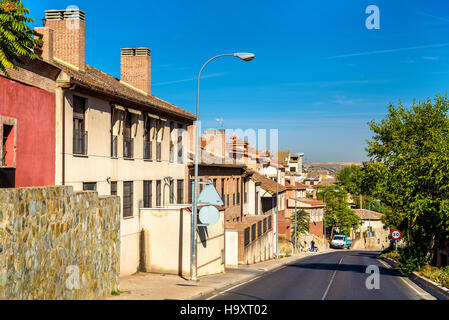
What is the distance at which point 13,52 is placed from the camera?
10.4 metres

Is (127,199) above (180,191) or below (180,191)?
below

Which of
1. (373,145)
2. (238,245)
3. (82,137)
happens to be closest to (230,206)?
(238,245)

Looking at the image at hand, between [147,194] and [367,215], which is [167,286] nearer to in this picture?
[147,194]

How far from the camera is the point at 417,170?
2806cm

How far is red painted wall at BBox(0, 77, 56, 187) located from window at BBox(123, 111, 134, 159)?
6.11 meters

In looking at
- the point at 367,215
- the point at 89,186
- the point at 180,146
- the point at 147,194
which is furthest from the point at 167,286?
the point at 367,215

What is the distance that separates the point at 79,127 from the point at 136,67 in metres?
12.8

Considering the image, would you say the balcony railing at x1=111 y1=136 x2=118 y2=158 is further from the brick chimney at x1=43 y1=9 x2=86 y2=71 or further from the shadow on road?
the shadow on road

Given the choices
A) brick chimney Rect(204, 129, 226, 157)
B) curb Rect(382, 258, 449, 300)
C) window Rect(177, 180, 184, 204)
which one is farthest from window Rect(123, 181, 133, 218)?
brick chimney Rect(204, 129, 226, 157)

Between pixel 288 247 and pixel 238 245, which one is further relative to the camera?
pixel 288 247

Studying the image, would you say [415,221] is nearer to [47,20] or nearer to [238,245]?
[238,245]

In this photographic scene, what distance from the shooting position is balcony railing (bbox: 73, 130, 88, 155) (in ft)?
64.5

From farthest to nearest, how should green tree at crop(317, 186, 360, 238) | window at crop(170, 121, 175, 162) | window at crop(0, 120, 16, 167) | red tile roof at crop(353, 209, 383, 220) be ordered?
red tile roof at crop(353, 209, 383, 220), green tree at crop(317, 186, 360, 238), window at crop(170, 121, 175, 162), window at crop(0, 120, 16, 167)

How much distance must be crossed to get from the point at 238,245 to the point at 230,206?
7.84 metres
